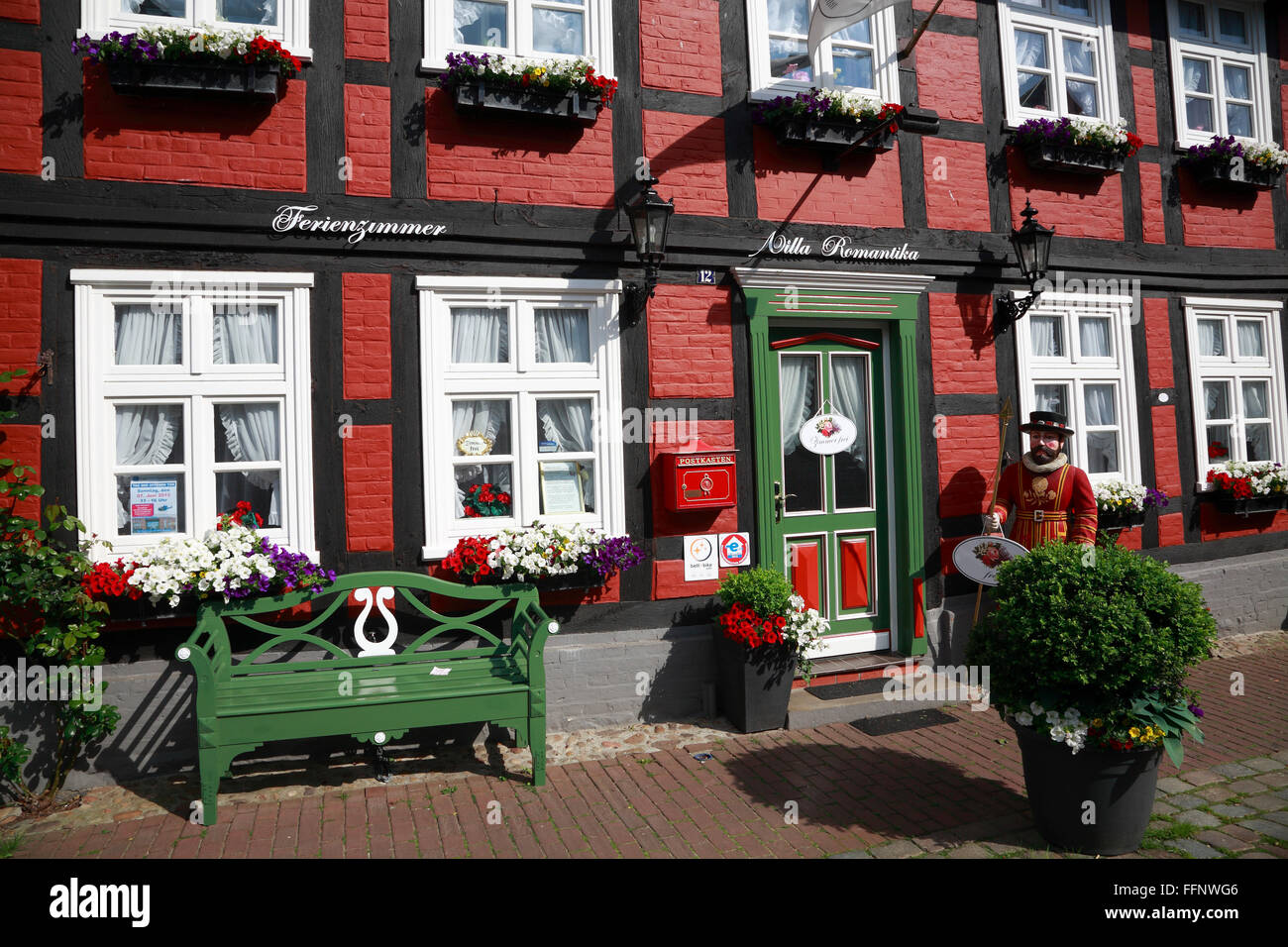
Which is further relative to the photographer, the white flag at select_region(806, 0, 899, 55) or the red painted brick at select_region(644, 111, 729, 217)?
the red painted brick at select_region(644, 111, 729, 217)

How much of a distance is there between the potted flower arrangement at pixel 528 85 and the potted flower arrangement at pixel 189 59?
1.06 meters

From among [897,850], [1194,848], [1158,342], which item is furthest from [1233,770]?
[1158,342]

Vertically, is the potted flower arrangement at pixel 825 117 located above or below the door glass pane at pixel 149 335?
above

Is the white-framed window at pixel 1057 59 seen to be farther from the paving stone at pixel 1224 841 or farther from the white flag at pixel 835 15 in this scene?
the paving stone at pixel 1224 841

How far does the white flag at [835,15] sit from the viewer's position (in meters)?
5.16

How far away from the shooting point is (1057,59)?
7.06 metres

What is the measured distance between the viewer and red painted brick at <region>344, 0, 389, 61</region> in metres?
5.26

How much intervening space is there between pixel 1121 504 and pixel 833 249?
3314mm

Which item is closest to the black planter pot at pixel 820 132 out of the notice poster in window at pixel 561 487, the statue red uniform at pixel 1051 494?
the statue red uniform at pixel 1051 494

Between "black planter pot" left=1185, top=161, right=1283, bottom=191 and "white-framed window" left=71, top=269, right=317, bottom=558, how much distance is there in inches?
314

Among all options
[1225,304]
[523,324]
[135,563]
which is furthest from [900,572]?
[135,563]

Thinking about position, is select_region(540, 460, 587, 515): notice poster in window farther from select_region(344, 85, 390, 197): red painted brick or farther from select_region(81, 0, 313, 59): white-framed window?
select_region(81, 0, 313, 59): white-framed window

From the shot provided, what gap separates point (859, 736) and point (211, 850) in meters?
3.80

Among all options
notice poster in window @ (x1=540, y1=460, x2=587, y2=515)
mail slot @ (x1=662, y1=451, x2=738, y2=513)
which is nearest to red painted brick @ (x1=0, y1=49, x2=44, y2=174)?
notice poster in window @ (x1=540, y1=460, x2=587, y2=515)
